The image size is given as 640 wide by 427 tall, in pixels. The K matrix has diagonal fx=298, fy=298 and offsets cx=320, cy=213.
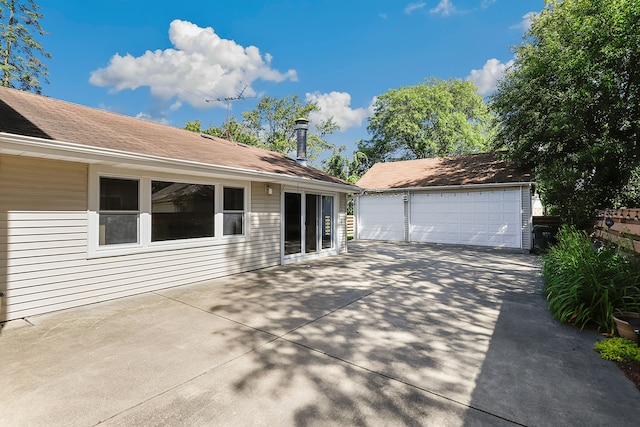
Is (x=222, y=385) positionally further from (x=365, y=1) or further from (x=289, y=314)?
(x=365, y=1)

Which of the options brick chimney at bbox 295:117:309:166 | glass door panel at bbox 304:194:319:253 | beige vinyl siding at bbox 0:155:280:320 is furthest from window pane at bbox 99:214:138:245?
brick chimney at bbox 295:117:309:166

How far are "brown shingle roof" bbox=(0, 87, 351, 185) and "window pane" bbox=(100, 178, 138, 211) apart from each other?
1.86ft

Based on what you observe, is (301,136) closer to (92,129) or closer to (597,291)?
(92,129)

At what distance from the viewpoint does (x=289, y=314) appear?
4164 millimetres

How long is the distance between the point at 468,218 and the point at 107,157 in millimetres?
11915

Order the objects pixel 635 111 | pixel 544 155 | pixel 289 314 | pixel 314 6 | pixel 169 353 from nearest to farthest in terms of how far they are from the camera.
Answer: pixel 169 353
pixel 289 314
pixel 635 111
pixel 544 155
pixel 314 6

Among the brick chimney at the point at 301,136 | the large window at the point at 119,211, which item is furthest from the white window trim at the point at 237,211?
the brick chimney at the point at 301,136

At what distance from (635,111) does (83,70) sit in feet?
80.0

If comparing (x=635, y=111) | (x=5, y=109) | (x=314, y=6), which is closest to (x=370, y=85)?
(x=314, y=6)

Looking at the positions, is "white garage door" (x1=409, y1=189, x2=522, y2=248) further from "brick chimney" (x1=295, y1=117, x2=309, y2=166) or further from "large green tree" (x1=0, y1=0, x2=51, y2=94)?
"large green tree" (x1=0, y1=0, x2=51, y2=94)

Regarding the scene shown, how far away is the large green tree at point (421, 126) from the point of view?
23.2 metres

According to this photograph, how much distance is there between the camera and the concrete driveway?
210cm

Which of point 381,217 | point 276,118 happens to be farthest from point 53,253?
point 276,118

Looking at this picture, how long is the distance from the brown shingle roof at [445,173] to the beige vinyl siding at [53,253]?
10.9 m
